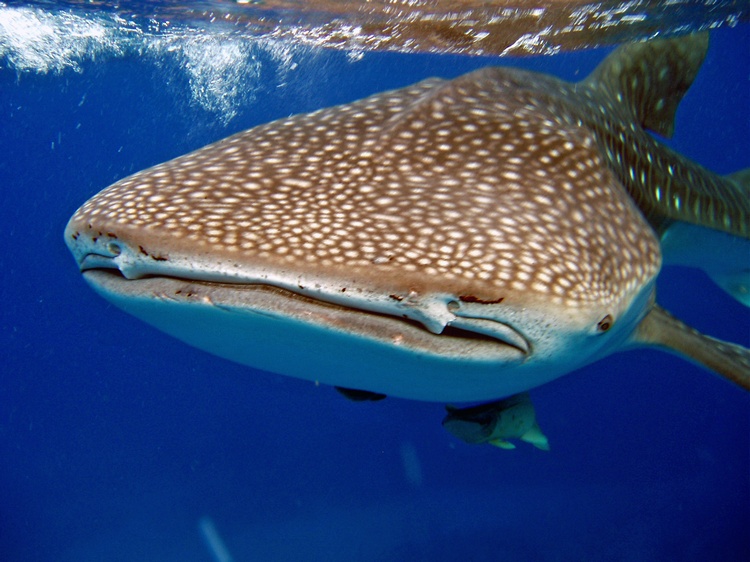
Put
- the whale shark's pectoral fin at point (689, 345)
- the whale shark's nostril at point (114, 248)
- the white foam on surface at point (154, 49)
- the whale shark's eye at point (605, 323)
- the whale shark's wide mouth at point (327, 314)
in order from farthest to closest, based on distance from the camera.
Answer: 1. the white foam on surface at point (154, 49)
2. the whale shark's pectoral fin at point (689, 345)
3. the whale shark's eye at point (605, 323)
4. the whale shark's nostril at point (114, 248)
5. the whale shark's wide mouth at point (327, 314)

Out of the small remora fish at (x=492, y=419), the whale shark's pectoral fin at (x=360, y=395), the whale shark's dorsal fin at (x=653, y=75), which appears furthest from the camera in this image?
the whale shark's dorsal fin at (x=653, y=75)

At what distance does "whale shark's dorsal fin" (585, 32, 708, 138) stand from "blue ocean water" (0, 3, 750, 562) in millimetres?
6529

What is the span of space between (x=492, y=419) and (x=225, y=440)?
38.0 ft

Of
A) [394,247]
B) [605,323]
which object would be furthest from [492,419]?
[394,247]

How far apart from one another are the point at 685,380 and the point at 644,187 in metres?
17.1

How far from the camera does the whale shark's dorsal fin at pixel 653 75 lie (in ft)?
15.8

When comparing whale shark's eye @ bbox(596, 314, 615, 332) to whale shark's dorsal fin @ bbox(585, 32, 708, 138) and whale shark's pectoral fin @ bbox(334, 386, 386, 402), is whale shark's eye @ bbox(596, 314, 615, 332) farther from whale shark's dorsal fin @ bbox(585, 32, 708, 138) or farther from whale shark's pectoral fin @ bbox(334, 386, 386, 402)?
whale shark's dorsal fin @ bbox(585, 32, 708, 138)

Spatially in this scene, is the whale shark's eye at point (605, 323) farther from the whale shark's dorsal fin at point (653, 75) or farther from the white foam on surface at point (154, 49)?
the white foam on surface at point (154, 49)

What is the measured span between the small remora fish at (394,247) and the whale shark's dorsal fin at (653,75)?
183 cm

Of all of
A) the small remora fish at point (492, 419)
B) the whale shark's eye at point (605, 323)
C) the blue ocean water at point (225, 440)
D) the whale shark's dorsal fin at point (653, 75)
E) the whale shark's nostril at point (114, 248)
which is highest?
the whale shark's dorsal fin at point (653, 75)

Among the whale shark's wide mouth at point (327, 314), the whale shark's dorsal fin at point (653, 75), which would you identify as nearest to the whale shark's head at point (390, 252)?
the whale shark's wide mouth at point (327, 314)

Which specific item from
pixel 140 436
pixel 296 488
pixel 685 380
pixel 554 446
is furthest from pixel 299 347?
pixel 685 380

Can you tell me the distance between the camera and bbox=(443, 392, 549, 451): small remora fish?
3578 mm

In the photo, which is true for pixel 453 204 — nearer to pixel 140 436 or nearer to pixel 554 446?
pixel 140 436
